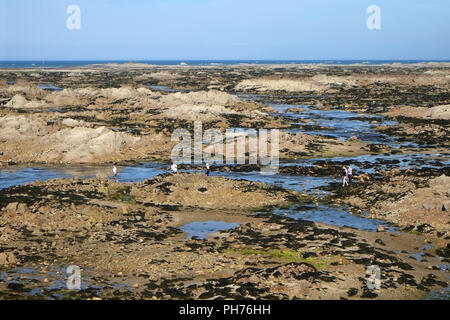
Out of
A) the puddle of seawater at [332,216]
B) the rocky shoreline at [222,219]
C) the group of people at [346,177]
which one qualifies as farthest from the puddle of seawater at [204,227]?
the group of people at [346,177]

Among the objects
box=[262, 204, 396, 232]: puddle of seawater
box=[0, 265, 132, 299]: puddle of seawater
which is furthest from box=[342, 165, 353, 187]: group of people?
box=[0, 265, 132, 299]: puddle of seawater

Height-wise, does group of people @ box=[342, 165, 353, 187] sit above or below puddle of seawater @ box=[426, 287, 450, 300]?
above

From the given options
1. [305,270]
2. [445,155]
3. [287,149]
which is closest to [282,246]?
[305,270]

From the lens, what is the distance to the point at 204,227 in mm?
26891

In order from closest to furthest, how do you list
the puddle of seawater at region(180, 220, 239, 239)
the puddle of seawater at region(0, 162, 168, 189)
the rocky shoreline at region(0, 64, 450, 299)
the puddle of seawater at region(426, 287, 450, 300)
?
the puddle of seawater at region(426, 287, 450, 300)
the rocky shoreline at region(0, 64, 450, 299)
the puddle of seawater at region(180, 220, 239, 239)
the puddle of seawater at region(0, 162, 168, 189)

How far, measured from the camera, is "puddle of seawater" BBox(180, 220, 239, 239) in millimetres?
25697

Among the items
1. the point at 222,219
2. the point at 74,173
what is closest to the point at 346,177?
the point at 222,219

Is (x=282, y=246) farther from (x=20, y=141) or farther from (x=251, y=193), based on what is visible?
(x=20, y=141)

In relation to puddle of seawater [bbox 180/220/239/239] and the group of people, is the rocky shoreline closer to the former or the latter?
puddle of seawater [bbox 180/220/239/239]

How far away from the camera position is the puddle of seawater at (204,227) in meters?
25.7

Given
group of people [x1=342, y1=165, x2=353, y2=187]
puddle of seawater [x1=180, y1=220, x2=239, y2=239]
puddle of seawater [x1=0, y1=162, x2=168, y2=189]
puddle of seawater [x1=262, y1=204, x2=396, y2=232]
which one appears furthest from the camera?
puddle of seawater [x1=0, y1=162, x2=168, y2=189]

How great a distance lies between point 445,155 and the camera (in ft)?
154

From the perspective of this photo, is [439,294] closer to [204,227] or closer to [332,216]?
[332,216]
